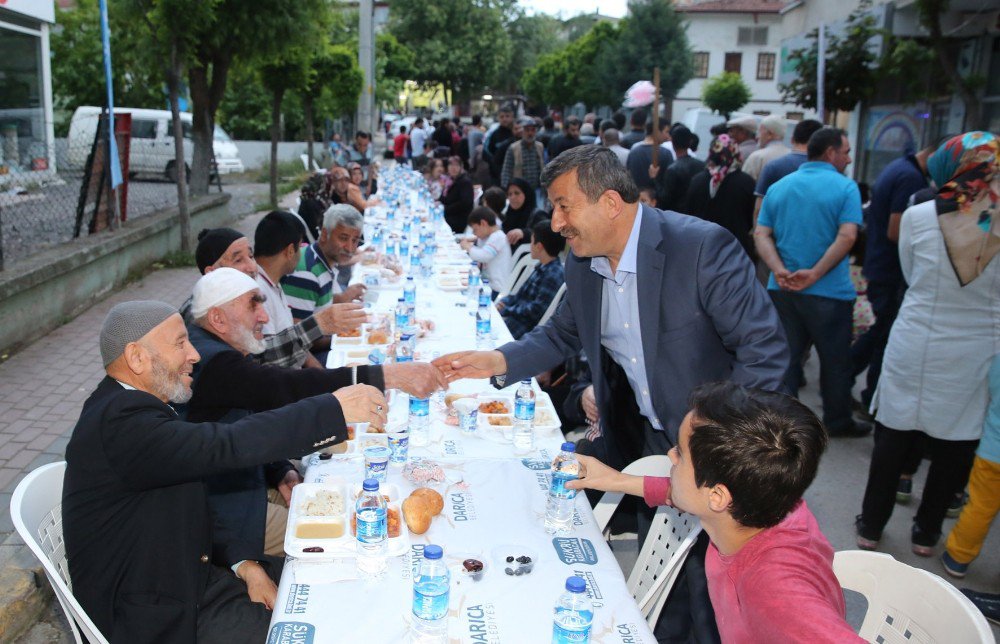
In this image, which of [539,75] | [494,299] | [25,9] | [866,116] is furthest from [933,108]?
[539,75]

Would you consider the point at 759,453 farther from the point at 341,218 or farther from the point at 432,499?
the point at 341,218

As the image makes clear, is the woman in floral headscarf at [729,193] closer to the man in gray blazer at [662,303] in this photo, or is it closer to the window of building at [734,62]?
the man in gray blazer at [662,303]

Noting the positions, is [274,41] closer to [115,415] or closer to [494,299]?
[494,299]

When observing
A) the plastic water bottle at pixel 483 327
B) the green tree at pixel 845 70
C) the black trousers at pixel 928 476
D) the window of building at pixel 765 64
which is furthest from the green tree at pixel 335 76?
the window of building at pixel 765 64

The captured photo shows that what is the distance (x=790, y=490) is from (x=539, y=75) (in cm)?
4338

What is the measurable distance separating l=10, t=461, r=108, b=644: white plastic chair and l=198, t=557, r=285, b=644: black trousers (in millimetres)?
331

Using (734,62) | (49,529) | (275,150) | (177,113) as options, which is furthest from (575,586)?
(734,62)

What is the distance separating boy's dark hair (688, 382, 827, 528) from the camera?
1847 mm

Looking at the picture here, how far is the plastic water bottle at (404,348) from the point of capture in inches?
161

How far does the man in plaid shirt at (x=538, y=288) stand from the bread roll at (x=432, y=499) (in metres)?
3.05

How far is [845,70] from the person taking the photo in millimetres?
12969

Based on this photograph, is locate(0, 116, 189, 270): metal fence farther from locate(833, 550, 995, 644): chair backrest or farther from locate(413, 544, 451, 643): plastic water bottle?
locate(833, 550, 995, 644): chair backrest

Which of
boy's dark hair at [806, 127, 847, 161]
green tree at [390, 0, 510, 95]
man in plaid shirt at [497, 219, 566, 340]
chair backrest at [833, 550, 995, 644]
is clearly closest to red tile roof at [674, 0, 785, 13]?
green tree at [390, 0, 510, 95]

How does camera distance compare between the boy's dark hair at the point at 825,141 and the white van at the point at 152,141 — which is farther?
the white van at the point at 152,141
